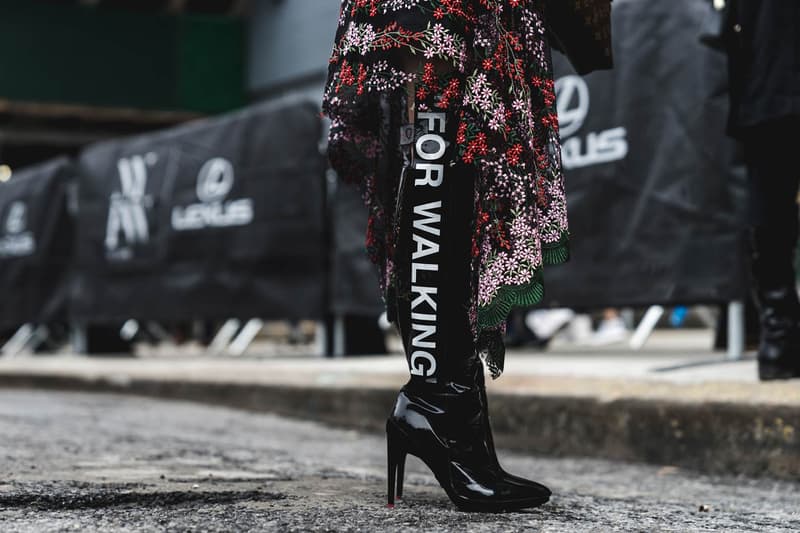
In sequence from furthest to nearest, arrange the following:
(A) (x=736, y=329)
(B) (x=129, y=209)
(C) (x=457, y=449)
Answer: (B) (x=129, y=209), (A) (x=736, y=329), (C) (x=457, y=449)

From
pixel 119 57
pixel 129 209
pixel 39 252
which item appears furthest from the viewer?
pixel 119 57

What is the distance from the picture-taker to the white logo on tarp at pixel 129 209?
589cm

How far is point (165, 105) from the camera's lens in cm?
1534

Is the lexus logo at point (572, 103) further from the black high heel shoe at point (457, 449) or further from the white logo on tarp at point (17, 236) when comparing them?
the white logo on tarp at point (17, 236)

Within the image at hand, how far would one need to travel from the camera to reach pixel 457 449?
5.30ft

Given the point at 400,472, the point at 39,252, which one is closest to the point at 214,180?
the point at 39,252

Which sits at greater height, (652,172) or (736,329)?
(652,172)

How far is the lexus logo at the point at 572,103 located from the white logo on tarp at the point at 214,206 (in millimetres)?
1966

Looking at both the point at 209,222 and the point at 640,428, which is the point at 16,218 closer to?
the point at 209,222

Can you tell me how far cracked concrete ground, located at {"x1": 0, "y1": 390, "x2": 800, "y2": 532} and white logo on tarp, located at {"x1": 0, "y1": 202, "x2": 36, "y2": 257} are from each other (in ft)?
12.7

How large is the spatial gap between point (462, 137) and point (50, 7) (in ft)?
47.5

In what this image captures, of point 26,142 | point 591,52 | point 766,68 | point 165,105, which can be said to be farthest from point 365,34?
point 26,142

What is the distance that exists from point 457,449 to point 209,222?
4.00 m

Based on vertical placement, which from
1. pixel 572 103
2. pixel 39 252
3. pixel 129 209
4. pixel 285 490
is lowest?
pixel 285 490
